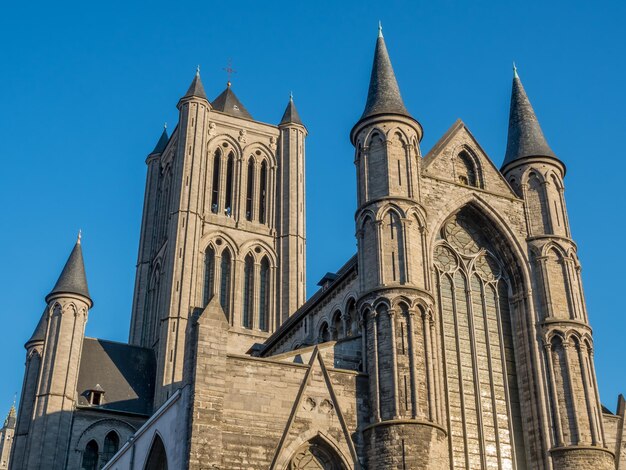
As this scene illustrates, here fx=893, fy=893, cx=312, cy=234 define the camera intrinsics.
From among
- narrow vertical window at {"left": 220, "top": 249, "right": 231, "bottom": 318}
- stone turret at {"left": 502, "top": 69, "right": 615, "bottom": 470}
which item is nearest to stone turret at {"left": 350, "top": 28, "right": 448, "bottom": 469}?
stone turret at {"left": 502, "top": 69, "right": 615, "bottom": 470}

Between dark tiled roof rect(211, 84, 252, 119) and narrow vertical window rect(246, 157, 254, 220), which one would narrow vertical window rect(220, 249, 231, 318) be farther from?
dark tiled roof rect(211, 84, 252, 119)

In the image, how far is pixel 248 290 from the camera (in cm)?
5116

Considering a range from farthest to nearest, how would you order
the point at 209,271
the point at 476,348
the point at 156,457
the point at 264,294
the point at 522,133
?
1. the point at 264,294
2. the point at 209,271
3. the point at 522,133
4. the point at 476,348
5. the point at 156,457

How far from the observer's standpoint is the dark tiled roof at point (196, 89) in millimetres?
53487

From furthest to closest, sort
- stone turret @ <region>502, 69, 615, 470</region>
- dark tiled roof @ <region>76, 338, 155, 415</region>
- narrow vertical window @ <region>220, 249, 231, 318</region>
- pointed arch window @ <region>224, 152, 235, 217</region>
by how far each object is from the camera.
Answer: pointed arch window @ <region>224, 152, 235, 217</region> → narrow vertical window @ <region>220, 249, 231, 318</region> → dark tiled roof @ <region>76, 338, 155, 415</region> → stone turret @ <region>502, 69, 615, 470</region>

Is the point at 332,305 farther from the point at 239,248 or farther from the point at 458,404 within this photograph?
the point at 239,248

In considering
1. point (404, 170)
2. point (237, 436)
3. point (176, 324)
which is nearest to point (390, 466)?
point (237, 436)

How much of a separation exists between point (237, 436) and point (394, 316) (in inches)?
198

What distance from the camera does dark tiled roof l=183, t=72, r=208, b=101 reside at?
175 feet

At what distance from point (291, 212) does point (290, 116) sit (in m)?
7.56

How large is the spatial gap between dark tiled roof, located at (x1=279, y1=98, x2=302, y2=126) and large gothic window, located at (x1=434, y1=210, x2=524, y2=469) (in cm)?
3200

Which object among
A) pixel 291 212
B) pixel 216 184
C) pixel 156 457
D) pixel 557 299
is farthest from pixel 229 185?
pixel 156 457

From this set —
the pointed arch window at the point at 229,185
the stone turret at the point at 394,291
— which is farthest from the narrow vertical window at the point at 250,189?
the stone turret at the point at 394,291

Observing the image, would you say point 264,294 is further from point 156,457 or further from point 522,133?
point 156,457
